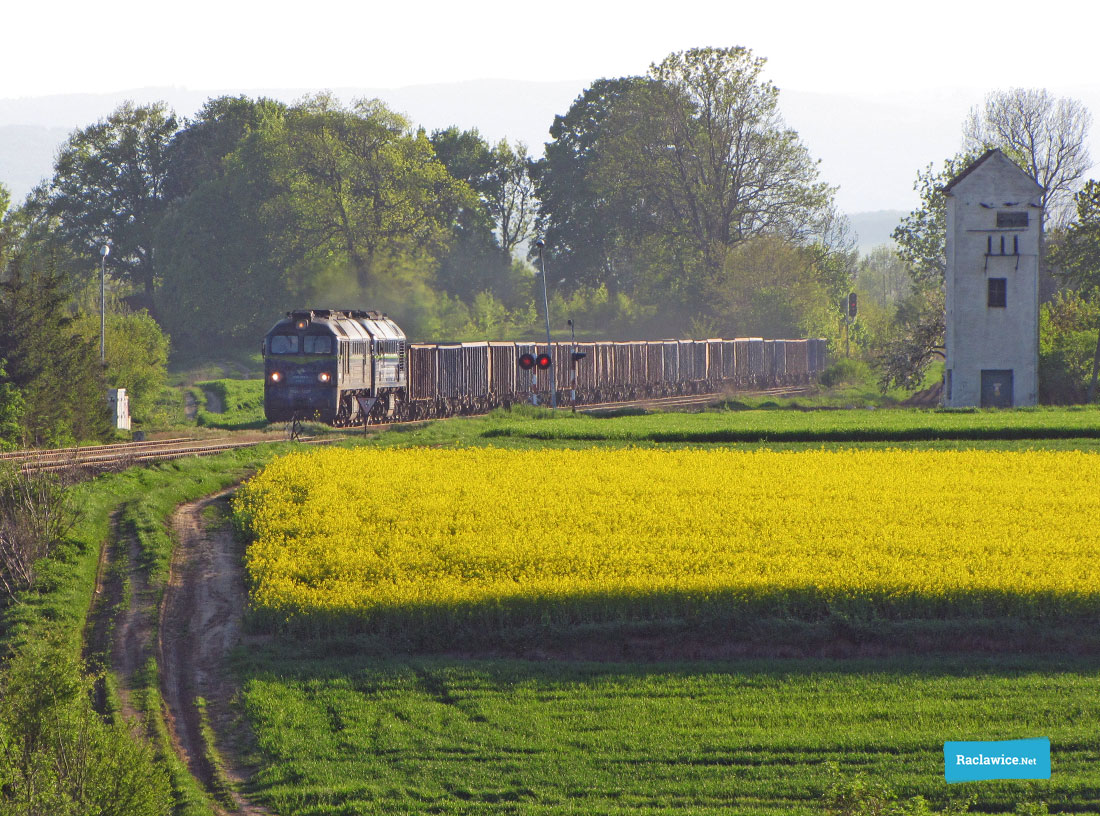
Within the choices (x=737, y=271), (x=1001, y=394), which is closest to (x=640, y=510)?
(x=1001, y=394)

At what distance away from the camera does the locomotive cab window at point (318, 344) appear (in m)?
39.6

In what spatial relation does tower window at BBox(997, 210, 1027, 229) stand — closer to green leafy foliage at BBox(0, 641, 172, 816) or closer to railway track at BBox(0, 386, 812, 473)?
railway track at BBox(0, 386, 812, 473)

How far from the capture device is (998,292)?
2147 inches

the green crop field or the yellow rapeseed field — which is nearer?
the green crop field

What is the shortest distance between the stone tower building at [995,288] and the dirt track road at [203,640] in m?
39.8

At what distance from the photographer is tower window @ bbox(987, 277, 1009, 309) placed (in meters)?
54.4

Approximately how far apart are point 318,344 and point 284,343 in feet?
4.79

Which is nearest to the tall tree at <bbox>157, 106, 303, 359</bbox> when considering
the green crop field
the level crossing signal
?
the level crossing signal

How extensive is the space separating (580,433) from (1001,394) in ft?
79.8

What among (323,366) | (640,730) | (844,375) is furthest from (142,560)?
(844,375)

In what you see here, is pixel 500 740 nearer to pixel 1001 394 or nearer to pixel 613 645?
pixel 613 645

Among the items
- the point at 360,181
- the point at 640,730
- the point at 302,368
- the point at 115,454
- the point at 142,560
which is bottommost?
the point at 640,730

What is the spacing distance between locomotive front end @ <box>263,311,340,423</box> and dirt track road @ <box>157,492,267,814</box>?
555 inches

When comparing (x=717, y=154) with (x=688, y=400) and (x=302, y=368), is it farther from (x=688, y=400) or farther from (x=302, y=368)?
(x=302, y=368)
